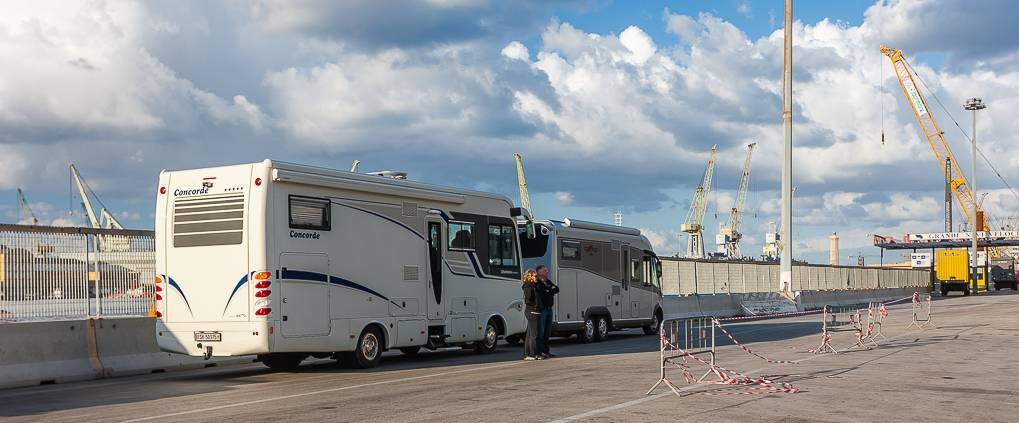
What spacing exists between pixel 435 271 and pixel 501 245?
2.40 metres

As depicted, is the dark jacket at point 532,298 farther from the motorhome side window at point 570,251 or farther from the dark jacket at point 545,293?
the motorhome side window at point 570,251

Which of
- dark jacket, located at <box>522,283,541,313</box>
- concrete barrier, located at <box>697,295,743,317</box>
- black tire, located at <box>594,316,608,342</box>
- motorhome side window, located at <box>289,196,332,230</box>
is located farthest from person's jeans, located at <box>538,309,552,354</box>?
concrete barrier, located at <box>697,295,743,317</box>

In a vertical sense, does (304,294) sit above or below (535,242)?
below

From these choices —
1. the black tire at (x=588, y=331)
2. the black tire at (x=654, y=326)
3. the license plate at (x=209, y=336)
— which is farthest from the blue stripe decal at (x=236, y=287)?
the black tire at (x=654, y=326)

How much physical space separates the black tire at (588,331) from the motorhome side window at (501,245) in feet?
14.6

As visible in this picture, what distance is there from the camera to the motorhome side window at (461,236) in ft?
63.4

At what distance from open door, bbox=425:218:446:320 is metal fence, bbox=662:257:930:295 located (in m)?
18.1

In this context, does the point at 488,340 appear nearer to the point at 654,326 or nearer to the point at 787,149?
the point at 654,326

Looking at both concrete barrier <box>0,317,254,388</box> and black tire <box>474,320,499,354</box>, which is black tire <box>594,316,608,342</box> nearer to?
black tire <box>474,320,499,354</box>

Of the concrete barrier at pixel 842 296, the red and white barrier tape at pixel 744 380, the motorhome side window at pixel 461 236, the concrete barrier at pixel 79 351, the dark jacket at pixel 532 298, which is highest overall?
the motorhome side window at pixel 461 236

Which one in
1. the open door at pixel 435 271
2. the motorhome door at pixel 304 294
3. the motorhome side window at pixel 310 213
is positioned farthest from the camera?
the open door at pixel 435 271

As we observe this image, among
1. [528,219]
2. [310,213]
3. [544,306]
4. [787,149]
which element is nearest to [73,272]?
[310,213]

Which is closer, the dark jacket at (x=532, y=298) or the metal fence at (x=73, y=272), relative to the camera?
the metal fence at (x=73, y=272)

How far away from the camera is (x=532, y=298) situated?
63.2 feet
